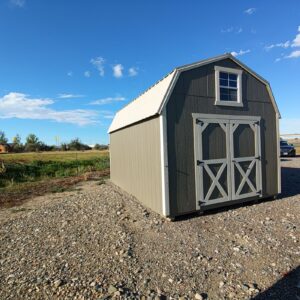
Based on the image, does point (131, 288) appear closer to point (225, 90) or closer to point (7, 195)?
point (225, 90)

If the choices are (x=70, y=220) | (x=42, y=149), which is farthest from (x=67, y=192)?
(x=42, y=149)

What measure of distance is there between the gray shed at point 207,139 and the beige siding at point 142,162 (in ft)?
0.09

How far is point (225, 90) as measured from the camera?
7.45 m

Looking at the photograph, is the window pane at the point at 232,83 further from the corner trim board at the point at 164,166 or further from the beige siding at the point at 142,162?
the beige siding at the point at 142,162

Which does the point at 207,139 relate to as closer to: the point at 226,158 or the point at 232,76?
the point at 226,158

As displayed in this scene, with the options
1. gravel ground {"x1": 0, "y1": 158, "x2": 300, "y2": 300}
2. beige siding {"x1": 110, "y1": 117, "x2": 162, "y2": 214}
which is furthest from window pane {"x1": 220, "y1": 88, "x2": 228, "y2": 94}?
gravel ground {"x1": 0, "y1": 158, "x2": 300, "y2": 300}

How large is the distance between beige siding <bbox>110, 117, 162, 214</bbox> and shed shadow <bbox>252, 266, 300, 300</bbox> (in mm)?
3411

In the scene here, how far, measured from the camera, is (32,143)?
8200cm

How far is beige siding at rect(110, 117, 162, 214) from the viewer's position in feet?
22.1

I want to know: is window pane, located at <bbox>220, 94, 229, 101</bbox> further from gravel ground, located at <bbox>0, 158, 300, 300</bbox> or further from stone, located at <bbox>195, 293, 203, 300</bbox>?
stone, located at <bbox>195, 293, 203, 300</bbox>

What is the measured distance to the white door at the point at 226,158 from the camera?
6801mm

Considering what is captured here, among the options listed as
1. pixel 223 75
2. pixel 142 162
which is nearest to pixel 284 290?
pixel 142 162

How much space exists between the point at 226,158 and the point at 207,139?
2.89 feet

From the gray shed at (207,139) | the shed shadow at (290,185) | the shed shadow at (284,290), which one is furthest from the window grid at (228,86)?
the shed shadow at (284,290)
